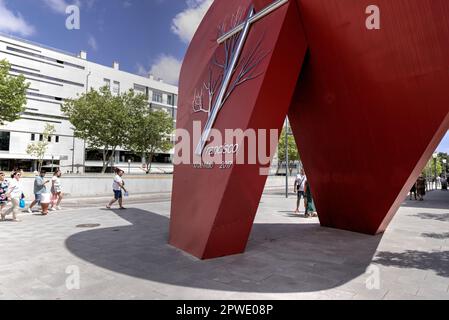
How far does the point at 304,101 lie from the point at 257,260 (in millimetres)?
4350

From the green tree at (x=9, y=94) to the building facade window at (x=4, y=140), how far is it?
27099mm

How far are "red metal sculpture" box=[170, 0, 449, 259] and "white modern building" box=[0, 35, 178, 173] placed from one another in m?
36.5

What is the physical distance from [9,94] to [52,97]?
34473 mm

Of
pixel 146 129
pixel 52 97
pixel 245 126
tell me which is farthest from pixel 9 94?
pixel 52 97

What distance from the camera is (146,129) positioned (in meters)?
41.5

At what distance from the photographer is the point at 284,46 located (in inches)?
258

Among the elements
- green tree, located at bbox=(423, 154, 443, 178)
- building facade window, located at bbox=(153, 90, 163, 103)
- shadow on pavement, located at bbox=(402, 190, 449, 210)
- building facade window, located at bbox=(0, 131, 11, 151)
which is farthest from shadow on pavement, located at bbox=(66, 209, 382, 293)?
building facade window, located at bbox=(153, 90, 163, 103)

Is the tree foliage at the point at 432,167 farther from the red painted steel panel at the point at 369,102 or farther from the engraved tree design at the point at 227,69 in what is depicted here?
the engraved tree design at the point at 227,69

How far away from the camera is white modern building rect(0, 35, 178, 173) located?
156ft

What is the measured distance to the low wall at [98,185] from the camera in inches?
824

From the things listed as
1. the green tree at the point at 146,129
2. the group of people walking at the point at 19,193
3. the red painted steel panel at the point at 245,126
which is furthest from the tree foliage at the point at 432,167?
the group of people walking at the point at 19,193

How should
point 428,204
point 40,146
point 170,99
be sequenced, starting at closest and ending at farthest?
point 428,204
point 40,146
point 170,99

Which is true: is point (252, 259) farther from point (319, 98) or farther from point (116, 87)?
point (116, 87)
